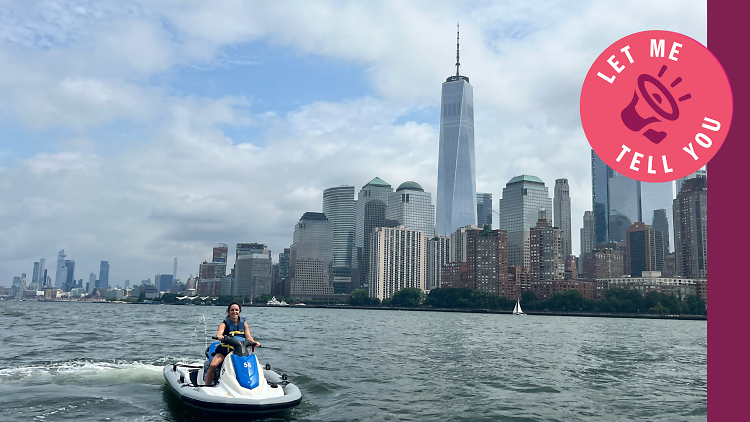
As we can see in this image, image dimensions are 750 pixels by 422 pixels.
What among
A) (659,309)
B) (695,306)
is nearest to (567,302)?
(659,309)

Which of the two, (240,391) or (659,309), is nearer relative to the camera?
(240,391)

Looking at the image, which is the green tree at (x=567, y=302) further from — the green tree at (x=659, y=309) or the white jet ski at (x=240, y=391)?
the white jet ski at (x=240, y=391)

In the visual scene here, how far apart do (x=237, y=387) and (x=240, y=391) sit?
17cm

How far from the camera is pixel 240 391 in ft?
48.6

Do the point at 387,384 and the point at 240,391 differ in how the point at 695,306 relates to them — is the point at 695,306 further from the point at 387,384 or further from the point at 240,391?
the point at 240,391

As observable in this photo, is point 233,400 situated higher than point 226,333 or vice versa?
point 226,333

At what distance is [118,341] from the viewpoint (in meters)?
36.9

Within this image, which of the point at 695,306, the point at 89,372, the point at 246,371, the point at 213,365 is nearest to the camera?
the point at 246,371

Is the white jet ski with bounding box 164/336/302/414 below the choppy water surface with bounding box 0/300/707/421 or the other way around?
the other way around

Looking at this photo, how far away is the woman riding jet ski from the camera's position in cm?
1433

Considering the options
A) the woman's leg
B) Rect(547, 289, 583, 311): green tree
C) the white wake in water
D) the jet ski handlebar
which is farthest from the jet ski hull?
Rect(547, 289, 583, 311): green tree

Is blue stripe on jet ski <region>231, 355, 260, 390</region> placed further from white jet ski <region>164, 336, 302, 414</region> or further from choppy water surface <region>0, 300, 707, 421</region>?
choppy water surface <region>0, 300, 707, 421</region>

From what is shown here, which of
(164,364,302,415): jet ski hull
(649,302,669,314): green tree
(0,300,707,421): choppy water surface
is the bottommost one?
(649,302,669,314): green tree

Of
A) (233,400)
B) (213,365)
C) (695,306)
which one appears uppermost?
(213,365)
